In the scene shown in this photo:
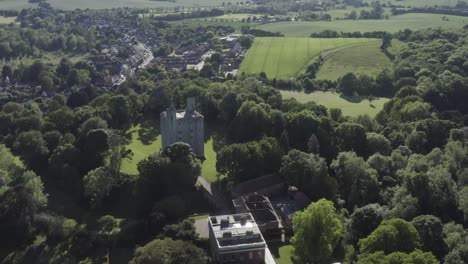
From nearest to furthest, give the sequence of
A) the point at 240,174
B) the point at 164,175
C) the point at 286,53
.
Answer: the point at 164,175 < the point at 240,174 < the point at 286,53

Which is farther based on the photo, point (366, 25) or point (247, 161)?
point (366, 25)

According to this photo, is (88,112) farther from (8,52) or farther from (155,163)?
(8,52)

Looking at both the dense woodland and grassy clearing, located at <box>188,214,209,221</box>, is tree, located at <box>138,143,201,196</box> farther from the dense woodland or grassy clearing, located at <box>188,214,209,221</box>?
grassy clearing, located at <box>188,214,209,221</box>

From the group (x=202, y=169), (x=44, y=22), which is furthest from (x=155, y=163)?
(x=44, y=22)

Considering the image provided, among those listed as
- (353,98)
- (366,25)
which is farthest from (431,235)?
(366,25)

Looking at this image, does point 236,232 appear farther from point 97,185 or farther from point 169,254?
point 97,185

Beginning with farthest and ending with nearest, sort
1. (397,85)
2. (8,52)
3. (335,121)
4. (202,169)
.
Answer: (8,52) → (397,85) → (335,121) → (202,169)
